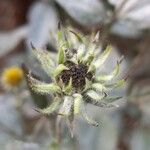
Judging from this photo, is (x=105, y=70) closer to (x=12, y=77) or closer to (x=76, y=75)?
(x=76, y=75)

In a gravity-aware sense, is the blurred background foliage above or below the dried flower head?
below

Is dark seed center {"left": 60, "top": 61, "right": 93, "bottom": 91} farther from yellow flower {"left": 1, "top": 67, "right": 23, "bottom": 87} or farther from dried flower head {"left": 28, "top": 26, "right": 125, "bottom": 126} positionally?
yellow flower {"left": 1, "top": 67, "right": 23, "bottom": 87}

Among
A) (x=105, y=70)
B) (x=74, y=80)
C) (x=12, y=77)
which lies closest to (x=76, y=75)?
(x=74, y=80)

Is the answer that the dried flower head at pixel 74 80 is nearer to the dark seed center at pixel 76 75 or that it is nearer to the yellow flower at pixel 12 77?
the dark seed center at pixel 76 75

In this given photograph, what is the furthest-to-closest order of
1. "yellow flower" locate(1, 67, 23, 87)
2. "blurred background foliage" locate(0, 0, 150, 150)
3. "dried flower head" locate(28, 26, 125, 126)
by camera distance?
"yellow flower" locate(1, 67, 23, 87), "blurred background foliage" locate(0, 0, 150, 150), "dried flower head" locate(28, 26, 125, 126)

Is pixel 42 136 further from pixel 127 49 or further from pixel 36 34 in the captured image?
pixel 127 49

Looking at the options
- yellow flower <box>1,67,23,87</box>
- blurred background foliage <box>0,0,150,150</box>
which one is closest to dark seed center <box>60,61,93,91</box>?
blurred background foliage <box>0,0,150,150</box>
